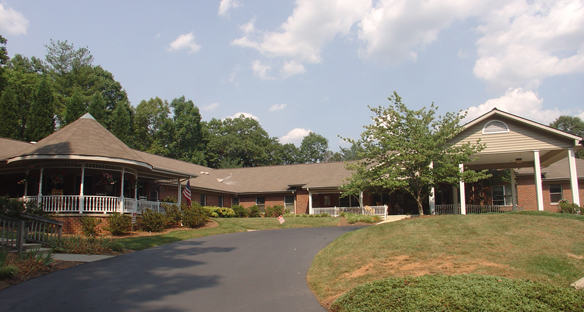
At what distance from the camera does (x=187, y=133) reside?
6100 cm

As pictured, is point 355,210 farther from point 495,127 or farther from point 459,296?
point 459,296

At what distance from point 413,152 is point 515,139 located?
20.8 ft

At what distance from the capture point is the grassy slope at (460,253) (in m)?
8.33

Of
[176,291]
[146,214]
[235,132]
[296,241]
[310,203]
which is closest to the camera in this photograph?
[176,291]

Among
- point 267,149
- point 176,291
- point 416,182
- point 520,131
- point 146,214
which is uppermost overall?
point 267,149

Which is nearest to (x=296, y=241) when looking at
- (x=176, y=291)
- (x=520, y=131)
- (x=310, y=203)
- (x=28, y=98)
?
(x=176, y=291)

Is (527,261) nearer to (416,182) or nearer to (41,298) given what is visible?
(41,298)

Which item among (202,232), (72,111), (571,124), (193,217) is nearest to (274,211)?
(193,217)

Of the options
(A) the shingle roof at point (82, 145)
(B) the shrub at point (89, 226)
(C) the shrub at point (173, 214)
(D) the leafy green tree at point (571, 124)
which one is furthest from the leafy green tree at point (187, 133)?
(D) the leafy green tree at point (571, 124)

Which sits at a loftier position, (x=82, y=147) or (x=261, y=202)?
(x=82, y=147)

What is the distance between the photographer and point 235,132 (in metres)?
68.4

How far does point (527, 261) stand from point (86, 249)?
11.9 metres

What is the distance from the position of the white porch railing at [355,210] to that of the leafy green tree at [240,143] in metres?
34.0

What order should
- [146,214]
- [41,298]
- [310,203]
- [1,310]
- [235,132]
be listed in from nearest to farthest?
[1,310] → [41,298] → [146,214] → [310,203] → [235,132]
